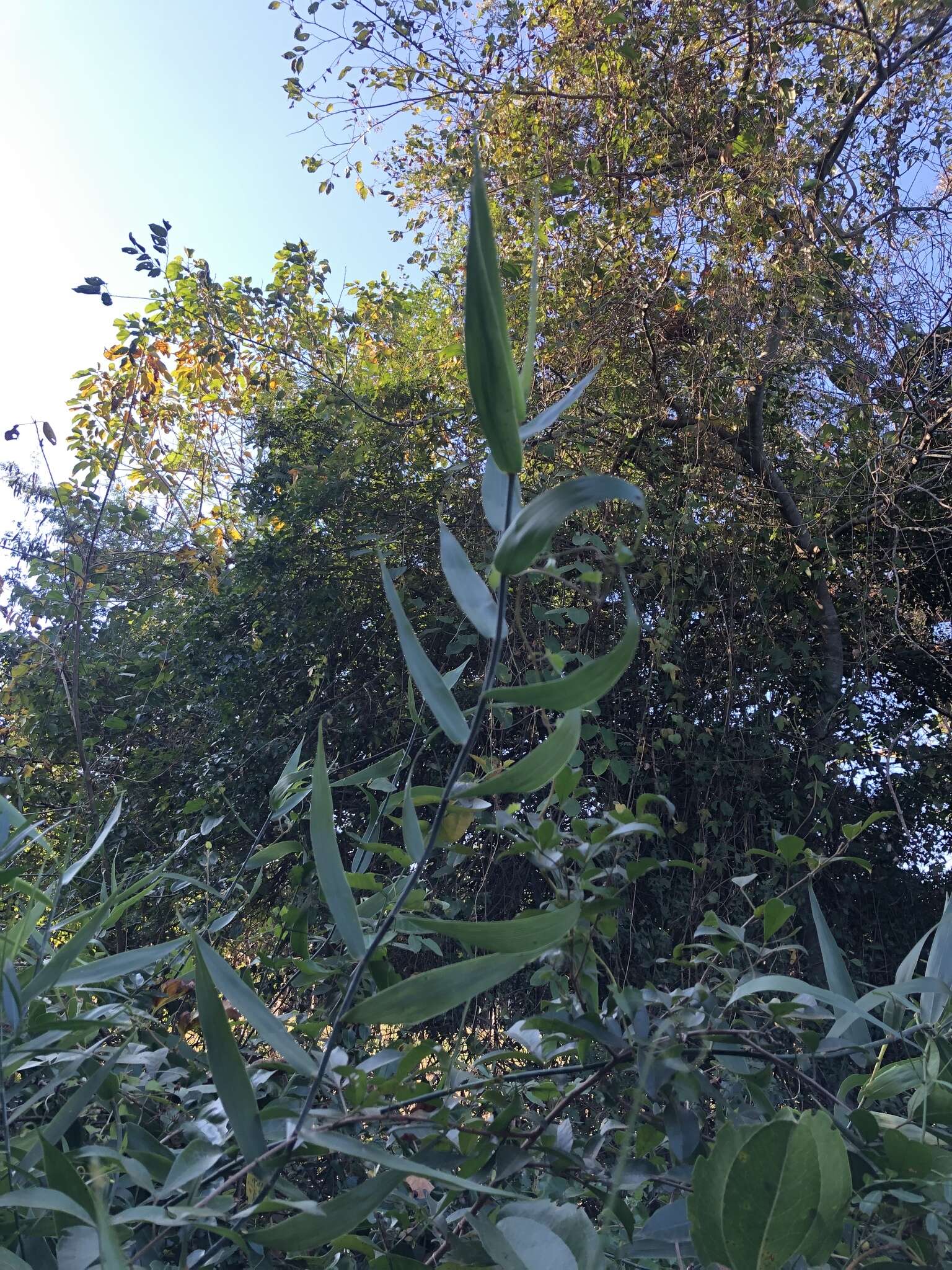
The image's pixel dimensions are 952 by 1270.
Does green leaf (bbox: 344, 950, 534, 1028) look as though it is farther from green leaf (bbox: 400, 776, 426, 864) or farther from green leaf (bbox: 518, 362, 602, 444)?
green leaf (bbox: 518, 362, 602, 444)

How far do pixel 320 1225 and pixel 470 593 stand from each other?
0.93 ft

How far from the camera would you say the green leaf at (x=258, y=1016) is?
40cm

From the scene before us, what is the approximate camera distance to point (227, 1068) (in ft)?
1.25

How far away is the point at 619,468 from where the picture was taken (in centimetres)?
295

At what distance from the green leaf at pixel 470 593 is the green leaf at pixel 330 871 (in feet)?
0.32

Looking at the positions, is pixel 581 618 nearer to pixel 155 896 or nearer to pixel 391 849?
pixel 155 896

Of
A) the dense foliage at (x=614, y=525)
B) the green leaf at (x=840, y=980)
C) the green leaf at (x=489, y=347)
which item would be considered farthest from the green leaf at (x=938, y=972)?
the dense foliage at (x=614, y=525)

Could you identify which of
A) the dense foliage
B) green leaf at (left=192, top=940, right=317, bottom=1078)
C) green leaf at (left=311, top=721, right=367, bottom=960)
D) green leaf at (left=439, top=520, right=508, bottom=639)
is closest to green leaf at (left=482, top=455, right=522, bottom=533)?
green leaf at (left=439, top=520, right=508, bottom=639)

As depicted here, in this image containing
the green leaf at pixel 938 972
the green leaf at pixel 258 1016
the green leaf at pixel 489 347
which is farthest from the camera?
the green leaf at pixel 938 972

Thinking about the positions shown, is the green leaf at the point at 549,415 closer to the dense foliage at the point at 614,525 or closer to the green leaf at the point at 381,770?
the green leaf at the point at 381,770

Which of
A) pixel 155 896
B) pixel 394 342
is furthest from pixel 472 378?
pixel 394 342

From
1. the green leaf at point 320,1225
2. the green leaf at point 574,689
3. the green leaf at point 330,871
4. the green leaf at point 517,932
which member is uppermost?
the green leaf at point 574,689

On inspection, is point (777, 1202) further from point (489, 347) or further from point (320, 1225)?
point (489, 347)

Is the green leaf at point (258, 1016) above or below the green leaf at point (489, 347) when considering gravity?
below
